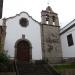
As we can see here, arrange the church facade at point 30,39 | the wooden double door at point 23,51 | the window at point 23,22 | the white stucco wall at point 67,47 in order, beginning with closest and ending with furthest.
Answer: the church facade at point 30,39 → the wooden double door at point 23,51 → the white stucco wall at point 67,47 → the window at point 23,22

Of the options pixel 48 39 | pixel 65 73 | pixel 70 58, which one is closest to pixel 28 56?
pixel 48 39

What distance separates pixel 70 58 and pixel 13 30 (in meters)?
7.43

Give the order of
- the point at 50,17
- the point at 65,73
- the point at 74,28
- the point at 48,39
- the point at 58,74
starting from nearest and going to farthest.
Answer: the point at 65,73 < the point at 58,74 < the point at 74,28 < the point at 48,39 < the point at 50,17

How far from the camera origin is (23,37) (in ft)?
61.8

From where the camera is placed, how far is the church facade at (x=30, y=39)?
59.8ft

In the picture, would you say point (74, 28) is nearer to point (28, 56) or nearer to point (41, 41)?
point (41, 41)

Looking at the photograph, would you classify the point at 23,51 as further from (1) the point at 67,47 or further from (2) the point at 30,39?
(1) the point at 67,47

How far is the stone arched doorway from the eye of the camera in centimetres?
1828

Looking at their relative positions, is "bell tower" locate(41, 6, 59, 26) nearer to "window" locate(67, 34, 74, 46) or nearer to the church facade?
the church facade

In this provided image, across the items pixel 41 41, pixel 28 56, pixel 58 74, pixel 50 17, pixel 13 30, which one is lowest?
pixel 58 74

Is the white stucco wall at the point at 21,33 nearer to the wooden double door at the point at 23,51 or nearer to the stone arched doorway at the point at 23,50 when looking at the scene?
the stone arched doorway at the point at 23,50

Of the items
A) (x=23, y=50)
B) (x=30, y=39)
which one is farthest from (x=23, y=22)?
(x=23, y=50)

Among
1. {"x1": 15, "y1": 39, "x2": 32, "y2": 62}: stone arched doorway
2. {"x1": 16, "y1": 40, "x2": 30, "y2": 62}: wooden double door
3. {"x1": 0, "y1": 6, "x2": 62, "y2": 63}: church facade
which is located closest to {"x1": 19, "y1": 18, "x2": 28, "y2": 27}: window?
{"x1": 0, "y1": 6, "x2": 62, "y2": 63}: church facade

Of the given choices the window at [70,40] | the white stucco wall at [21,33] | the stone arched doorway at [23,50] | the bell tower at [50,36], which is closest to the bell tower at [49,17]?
the bell tower at [50,36]
